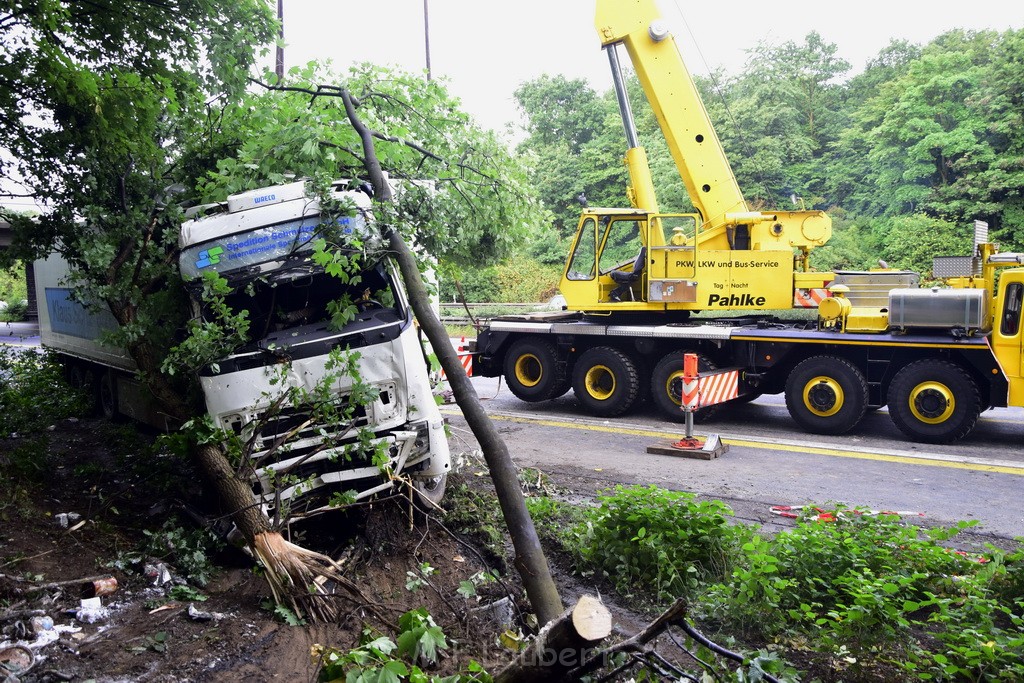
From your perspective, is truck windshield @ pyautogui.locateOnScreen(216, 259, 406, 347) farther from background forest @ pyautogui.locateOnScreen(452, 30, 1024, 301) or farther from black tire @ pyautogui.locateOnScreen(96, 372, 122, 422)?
background forest @ pyautogui.locateOnScreen(452, 30, 1024, 301)

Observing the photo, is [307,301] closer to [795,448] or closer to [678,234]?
[795,448]

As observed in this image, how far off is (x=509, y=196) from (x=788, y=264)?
17.9 feet

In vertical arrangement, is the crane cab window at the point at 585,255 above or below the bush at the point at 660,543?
above

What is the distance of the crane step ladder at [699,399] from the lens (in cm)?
905

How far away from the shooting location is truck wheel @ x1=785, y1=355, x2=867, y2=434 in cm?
970

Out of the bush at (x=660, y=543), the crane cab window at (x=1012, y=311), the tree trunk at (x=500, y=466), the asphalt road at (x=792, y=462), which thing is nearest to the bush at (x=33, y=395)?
the asphalt road at (x=792, y=462)

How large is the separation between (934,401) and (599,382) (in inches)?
169

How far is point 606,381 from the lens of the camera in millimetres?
11547

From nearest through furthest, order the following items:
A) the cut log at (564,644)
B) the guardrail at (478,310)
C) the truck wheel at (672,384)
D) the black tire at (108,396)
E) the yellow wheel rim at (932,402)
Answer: the cut log at (564,644)
the yellow wheel rim at (932,402)
the black tire at (108,396)
the truck wheel at (672,384)
the guardrail at (478,310)

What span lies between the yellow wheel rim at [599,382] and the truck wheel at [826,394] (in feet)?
8.02

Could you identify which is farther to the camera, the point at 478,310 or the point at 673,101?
the point at 478,310

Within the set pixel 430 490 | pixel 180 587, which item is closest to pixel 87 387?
pixel 430 490

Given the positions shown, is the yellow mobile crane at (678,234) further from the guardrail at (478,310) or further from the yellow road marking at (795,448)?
the guardrail at (478,310)

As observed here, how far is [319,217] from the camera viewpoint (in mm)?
6160
